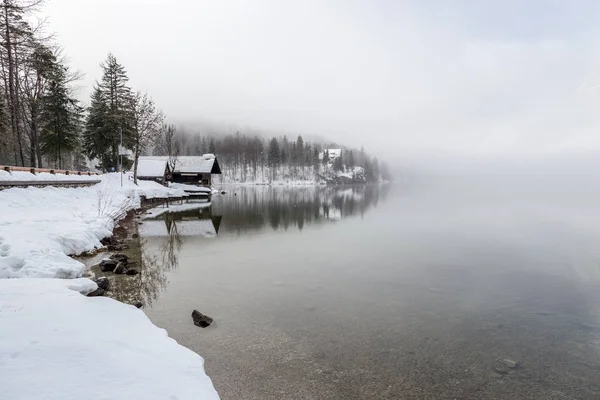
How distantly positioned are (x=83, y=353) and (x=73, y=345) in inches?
12.6

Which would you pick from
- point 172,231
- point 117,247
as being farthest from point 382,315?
point 172,231

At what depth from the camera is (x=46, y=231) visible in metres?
14.9

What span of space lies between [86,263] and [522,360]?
1547cm

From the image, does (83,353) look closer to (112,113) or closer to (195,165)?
(112,113)

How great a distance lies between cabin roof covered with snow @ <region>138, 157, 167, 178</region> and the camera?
64.9m

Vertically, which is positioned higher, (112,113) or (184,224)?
(112,113)

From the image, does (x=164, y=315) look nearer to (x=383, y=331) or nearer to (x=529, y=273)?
(x=383, y=331)

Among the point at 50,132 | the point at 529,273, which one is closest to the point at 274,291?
the point at 529,273

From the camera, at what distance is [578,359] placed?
8.41 m

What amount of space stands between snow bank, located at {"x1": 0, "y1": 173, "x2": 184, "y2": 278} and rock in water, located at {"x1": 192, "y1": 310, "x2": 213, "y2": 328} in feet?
15.5

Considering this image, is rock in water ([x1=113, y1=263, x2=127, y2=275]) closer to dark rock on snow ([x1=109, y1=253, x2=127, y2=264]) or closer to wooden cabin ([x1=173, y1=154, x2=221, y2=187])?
dark rock on snow ([x1=109, y1=253, x2=127, y2=264])

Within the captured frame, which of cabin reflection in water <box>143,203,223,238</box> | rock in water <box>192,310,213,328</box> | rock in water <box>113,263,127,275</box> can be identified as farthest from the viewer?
cabin reflection in water <box>143,203,223,238</box>

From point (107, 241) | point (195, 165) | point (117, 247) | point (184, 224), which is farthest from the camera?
point (195, 165)

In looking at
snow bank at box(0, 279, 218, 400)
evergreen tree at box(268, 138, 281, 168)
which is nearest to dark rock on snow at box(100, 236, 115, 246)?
snow bank at box(0, 279, 218, 400)
